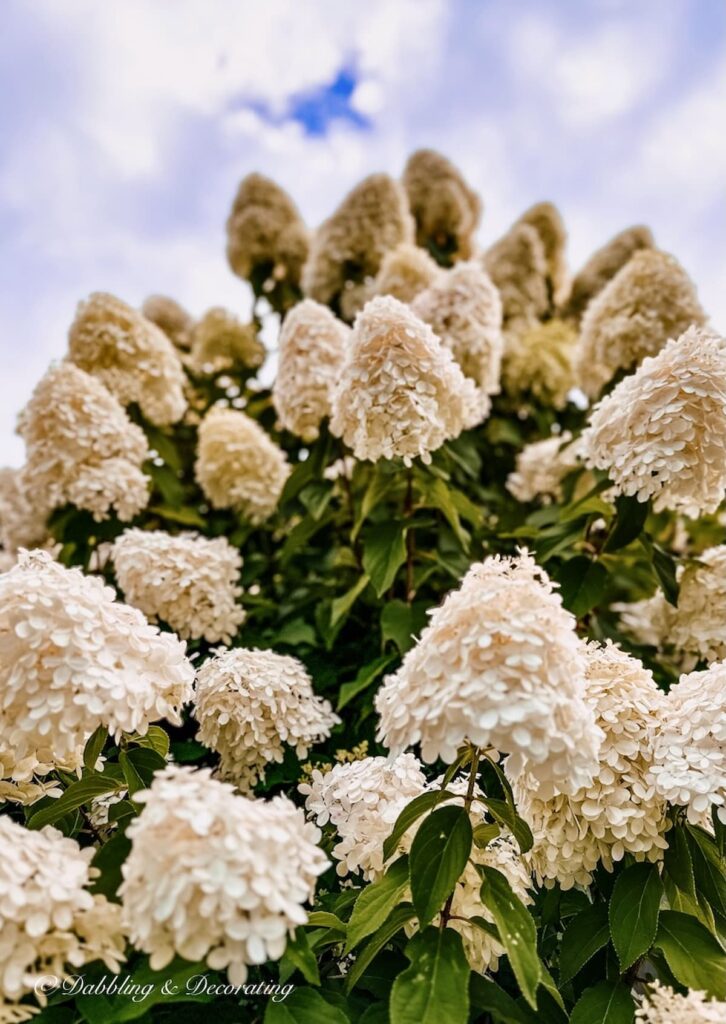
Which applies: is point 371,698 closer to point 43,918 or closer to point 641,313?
point 43,918

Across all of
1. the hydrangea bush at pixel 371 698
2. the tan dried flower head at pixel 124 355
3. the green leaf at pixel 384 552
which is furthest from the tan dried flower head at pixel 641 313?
the tan dried flower head at pixel 124 355

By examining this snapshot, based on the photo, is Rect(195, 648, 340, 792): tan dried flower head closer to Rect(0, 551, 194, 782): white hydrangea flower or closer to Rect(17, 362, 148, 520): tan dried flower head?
Rect(0, 551, 194, 782): white hydrangea flower

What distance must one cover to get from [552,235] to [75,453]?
10.5 ft

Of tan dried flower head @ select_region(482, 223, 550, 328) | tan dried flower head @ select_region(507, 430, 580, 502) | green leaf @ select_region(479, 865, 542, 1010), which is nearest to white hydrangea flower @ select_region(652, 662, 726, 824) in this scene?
green leaf @ select_region(479, 865, 542, 1010)

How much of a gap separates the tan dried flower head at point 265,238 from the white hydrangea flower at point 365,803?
2.91 metres

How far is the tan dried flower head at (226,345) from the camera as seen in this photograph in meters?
3.46

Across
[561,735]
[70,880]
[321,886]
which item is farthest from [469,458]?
[70,880]

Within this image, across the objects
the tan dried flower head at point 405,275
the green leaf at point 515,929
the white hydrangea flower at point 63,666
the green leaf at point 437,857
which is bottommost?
the green leaf at point 515,929

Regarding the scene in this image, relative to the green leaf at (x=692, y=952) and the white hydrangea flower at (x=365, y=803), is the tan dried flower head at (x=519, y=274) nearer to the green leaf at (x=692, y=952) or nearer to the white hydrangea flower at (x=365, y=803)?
the white hydrangea flower at (x=365, y=803)

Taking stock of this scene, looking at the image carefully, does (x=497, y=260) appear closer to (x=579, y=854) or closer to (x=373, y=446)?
(x=373, y=446)

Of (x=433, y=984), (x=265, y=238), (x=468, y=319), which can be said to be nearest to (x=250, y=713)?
(x=433, y=984)

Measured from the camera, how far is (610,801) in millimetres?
1102

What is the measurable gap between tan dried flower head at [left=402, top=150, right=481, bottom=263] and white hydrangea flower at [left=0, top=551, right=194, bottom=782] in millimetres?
3391

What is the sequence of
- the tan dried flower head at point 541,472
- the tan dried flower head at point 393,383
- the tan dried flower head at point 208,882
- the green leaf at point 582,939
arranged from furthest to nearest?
the tan dried flower head at point 541,472
the tan dried flower head at point 393,383
the green leaf at point 582,939
the tan dried flower head at point 208,882
